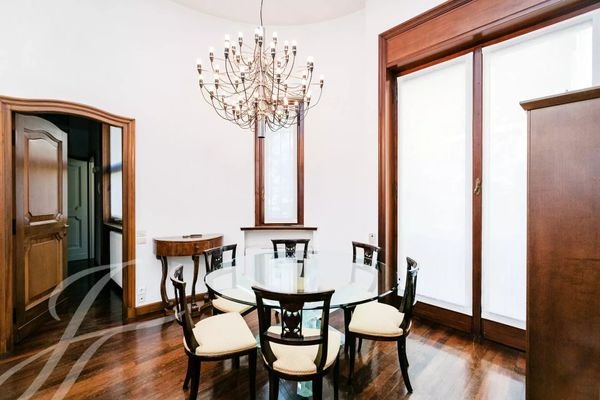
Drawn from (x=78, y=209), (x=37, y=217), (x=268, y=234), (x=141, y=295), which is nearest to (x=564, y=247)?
(x=268, y=234)

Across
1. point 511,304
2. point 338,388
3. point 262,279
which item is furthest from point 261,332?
point 511,304

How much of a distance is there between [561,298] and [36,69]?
14.1 feet

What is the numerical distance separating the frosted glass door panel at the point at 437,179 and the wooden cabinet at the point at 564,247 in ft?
4.41

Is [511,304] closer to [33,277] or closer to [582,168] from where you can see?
[582,168]

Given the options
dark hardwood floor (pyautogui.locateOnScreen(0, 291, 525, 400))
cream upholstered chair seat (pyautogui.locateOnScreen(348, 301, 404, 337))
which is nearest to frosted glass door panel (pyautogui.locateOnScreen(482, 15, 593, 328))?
dark hardwood floor (pyautogui.locateOnScreen(0, 291, 525, 400))

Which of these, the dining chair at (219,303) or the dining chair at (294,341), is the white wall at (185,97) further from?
the dining chair at (294,341)

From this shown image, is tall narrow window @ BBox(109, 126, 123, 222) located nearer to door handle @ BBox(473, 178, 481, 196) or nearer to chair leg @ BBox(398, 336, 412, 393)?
chair leg @ BBox(398, 336, 412, 393)

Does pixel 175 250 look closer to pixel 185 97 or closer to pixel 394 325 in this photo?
pixel 185 97

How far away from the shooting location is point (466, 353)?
2.52m

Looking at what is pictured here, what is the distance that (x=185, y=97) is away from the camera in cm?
356

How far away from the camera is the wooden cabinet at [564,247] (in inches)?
55.4

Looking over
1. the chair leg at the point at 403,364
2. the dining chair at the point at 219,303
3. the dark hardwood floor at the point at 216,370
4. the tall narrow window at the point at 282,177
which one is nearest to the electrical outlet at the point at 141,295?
the dark hardwood floor at the point at 216,370

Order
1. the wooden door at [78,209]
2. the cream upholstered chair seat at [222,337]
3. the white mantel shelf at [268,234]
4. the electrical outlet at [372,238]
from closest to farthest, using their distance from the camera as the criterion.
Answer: the cream upholstered chair seat at [222,337], the electrical outlet at [372,238], the white mantel shelf at [268,234], the wooden door at [78,209]

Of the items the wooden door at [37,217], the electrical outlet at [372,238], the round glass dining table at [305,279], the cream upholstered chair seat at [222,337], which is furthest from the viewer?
the electrical outlet at [372,238]
